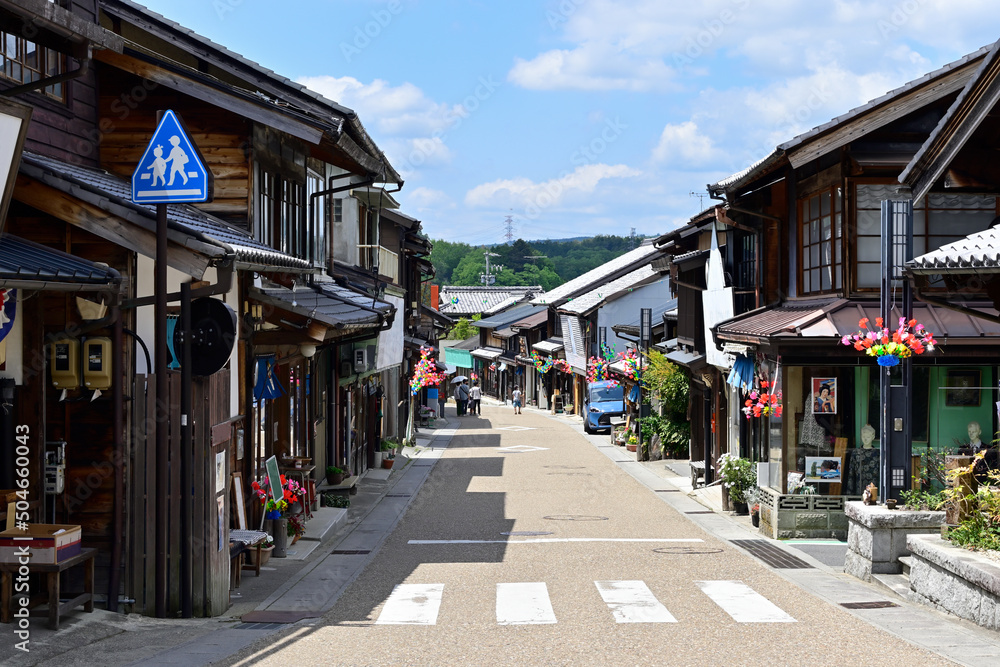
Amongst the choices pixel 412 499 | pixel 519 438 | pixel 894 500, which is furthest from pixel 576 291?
pixel 894 500

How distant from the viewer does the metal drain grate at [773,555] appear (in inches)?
576

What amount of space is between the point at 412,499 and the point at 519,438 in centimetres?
1896

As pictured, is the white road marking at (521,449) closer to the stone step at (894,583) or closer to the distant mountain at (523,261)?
the stone step at (894,583)

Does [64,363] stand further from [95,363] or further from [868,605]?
[868,605]

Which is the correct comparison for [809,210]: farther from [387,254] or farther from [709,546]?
[387,254]

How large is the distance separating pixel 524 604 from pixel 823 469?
762 cm

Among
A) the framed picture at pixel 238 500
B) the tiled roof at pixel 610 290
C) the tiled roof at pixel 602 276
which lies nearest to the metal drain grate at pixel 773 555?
the framed picture at pixel 238 500

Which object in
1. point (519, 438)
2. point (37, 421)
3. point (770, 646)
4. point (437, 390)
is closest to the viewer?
point (770, 646)

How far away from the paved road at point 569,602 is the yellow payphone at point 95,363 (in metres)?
3.30

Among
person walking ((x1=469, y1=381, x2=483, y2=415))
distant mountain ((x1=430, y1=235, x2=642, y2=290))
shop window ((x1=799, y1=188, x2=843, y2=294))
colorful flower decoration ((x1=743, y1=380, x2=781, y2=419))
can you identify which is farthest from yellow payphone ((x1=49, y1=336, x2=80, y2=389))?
distant mountain ((x1=430, y1=235, x2=642, y2=290))

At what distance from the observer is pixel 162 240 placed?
394 inches

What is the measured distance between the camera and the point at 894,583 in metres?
12.8

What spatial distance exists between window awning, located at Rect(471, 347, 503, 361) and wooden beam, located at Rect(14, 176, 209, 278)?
72328 mm

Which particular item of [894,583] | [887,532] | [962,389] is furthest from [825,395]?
[894,583]
